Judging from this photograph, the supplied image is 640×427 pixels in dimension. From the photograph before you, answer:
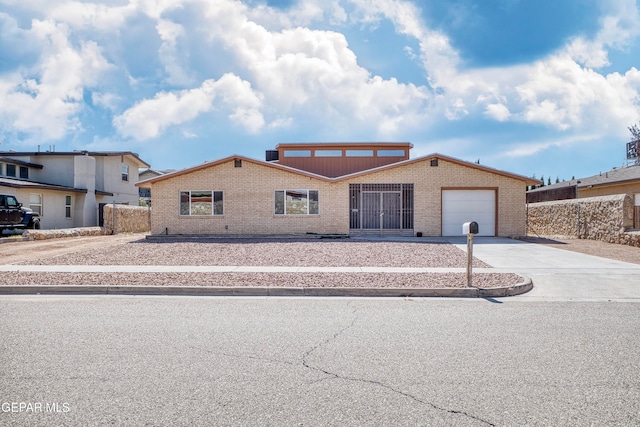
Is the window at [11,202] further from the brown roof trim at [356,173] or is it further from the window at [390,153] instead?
the window at [390,153]

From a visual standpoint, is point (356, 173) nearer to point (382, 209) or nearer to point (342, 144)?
point (382, 209)

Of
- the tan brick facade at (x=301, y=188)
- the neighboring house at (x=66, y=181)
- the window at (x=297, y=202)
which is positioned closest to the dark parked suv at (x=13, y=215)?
the neighboring house at (x=66, y=181)

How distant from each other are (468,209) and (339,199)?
21.7ft

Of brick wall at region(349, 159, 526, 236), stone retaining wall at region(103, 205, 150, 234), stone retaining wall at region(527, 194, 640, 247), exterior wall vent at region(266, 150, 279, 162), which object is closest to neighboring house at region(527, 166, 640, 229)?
stone retaining wall at region(527, 194, 640, 247)

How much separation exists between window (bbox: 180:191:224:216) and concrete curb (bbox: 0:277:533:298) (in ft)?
45.2

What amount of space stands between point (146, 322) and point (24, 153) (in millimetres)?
30855

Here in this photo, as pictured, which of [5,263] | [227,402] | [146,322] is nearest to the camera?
[227,402]

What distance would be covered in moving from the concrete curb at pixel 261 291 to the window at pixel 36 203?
2052cm

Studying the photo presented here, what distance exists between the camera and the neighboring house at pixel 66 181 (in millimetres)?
26594

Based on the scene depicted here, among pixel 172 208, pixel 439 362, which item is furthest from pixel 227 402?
pixel 172 208

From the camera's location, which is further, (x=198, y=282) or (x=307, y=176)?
(x=307, y=176)

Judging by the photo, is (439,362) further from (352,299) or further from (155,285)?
(155,285)

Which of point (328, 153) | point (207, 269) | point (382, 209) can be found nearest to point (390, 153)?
point (328, 153)

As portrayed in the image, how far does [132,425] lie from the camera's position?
128 inches
